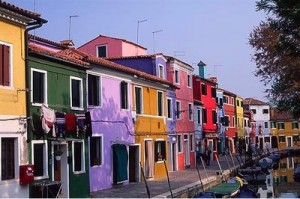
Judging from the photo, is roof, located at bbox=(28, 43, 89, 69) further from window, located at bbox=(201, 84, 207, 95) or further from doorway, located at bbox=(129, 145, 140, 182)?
window, located at bbox=(201, 84, 207, 95)

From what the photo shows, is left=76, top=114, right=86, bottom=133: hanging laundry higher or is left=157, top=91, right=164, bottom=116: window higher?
left=157, top=91, right=164, bottom=116: window

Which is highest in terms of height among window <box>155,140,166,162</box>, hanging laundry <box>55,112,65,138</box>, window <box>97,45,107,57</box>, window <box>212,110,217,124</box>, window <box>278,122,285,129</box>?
window <box>97,45,107,57</box>

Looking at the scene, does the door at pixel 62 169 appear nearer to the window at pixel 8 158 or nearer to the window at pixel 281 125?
the window at pixel 8 158

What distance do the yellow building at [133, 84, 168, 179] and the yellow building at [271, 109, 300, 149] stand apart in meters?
62.9

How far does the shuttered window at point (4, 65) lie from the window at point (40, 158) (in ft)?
8.45

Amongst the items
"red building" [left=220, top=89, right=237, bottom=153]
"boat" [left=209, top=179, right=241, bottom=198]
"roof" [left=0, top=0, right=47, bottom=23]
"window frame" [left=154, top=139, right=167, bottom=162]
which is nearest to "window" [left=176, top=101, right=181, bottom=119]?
"window frame" [left=154, top=139, right=167, bottom=162]

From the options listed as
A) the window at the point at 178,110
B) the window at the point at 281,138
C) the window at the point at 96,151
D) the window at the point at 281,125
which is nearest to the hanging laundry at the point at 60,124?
the window at the point at 96,151

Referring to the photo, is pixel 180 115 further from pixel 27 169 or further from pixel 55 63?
pixel 27 169

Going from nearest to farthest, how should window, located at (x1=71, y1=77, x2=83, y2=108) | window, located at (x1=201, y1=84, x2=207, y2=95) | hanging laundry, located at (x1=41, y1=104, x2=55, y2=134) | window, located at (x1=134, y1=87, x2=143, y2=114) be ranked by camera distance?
hanging laundry, located at (x1=41, y1=104, x2=55, y2=134)
window, located at (x1=71, y1=77, x2=83, y2=108)
window, located at (x1=134, y1=87, x2=143, y2=114)
window, located at (x1=201, y1=84, x2=207, y2=95)

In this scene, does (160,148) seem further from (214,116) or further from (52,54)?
(214,116)

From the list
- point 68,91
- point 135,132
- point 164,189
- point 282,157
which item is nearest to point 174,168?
point 135,132

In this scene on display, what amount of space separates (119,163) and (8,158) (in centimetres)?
877

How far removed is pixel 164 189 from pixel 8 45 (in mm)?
10346

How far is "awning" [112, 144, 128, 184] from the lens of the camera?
2275 cm
